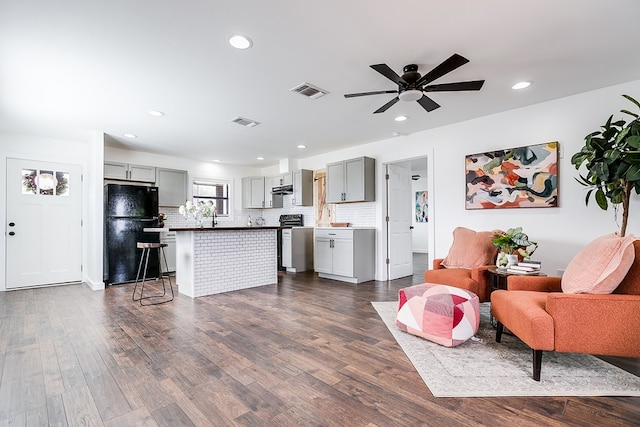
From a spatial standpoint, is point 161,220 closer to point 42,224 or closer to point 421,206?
point 42,224

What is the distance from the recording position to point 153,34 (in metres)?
2.33

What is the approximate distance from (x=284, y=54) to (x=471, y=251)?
3.02 m

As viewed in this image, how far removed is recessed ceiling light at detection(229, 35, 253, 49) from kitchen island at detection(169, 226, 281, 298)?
2.57 m

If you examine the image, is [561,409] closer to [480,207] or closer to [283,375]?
[283,375]

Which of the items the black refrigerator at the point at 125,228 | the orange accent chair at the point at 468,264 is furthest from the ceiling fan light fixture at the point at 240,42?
the black refrigerator at the point at 125,228

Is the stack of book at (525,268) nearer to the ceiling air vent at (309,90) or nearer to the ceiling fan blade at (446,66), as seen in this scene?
the ceiling fan blade at (446,66)

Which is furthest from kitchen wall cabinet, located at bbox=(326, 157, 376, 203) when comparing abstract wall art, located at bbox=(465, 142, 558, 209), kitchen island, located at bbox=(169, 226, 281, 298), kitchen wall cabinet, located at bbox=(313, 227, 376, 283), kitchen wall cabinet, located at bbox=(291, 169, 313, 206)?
abstract wall art, located at bbox=(465, 142, 558, 209)

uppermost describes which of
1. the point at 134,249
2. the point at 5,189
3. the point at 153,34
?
the point at 153,34

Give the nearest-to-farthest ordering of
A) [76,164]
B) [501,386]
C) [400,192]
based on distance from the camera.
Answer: [501,386] → [76,164] → [400,192]

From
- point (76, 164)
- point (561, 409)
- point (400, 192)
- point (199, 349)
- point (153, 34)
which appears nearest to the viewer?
point (561, 409)

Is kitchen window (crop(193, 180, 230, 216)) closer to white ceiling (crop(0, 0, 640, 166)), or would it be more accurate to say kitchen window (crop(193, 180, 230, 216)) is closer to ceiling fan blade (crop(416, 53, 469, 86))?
white ceiling (crop(0, 0, 640, 166))

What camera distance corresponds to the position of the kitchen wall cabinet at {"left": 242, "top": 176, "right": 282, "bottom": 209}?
7.62 metres

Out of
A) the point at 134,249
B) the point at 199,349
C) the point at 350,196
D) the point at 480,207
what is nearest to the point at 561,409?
the point at 199,349

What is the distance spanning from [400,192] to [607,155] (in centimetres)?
326
